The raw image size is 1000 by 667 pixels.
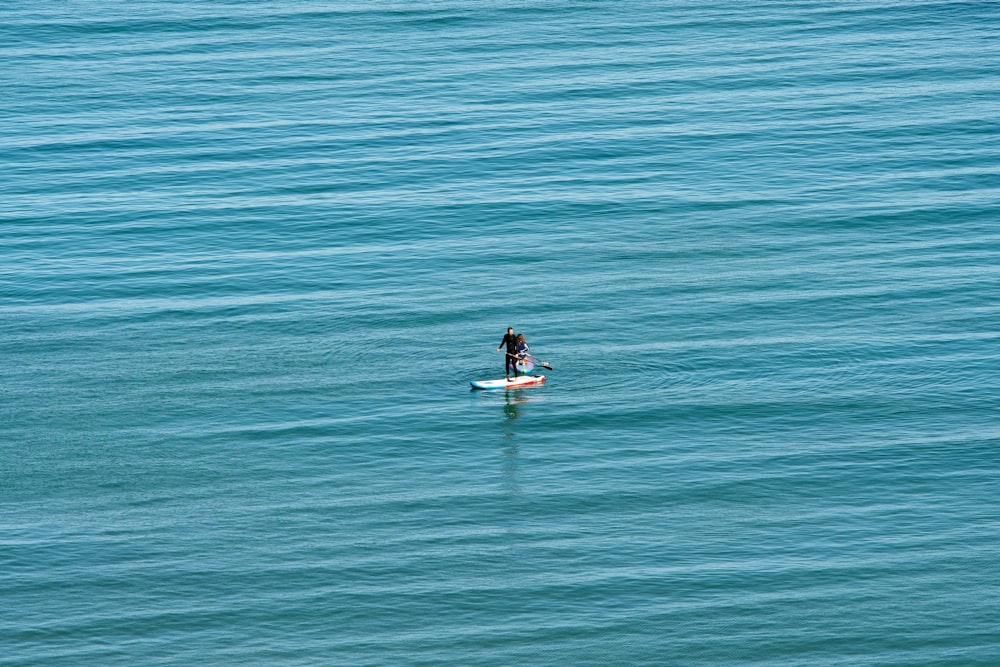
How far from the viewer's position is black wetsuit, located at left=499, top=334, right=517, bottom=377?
5534 cm

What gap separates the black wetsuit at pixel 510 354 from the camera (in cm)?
5534

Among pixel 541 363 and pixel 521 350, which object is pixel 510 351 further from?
pixel 541 363

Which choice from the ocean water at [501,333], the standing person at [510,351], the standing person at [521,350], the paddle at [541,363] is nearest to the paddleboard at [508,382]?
the standing person at [510,351]

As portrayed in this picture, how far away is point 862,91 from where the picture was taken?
9631 centimetres

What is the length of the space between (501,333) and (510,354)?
717 cm

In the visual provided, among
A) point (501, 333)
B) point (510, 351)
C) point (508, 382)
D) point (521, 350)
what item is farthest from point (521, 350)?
point (501, 333)

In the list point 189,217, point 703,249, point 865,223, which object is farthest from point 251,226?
point 865,223

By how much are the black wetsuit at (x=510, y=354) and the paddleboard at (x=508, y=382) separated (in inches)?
13.4

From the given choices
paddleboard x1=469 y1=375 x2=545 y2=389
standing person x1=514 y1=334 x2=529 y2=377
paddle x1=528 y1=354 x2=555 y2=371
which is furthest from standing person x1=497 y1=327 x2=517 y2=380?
paddle x1=528 y1=354 x2=555 y2=371

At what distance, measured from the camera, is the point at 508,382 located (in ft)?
185

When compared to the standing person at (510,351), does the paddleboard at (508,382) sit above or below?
below

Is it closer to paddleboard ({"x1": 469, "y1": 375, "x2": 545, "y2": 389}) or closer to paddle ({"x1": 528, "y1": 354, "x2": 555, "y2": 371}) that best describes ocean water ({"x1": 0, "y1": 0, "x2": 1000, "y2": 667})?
paddleboard ({"x1": 469, "y1": 375, "x2": 545, "y2": 389})

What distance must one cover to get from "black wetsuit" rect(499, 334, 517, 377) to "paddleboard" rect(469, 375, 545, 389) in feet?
1.12

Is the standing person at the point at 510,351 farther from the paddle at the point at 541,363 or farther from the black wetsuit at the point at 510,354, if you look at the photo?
the paddle at the point at 541,363
